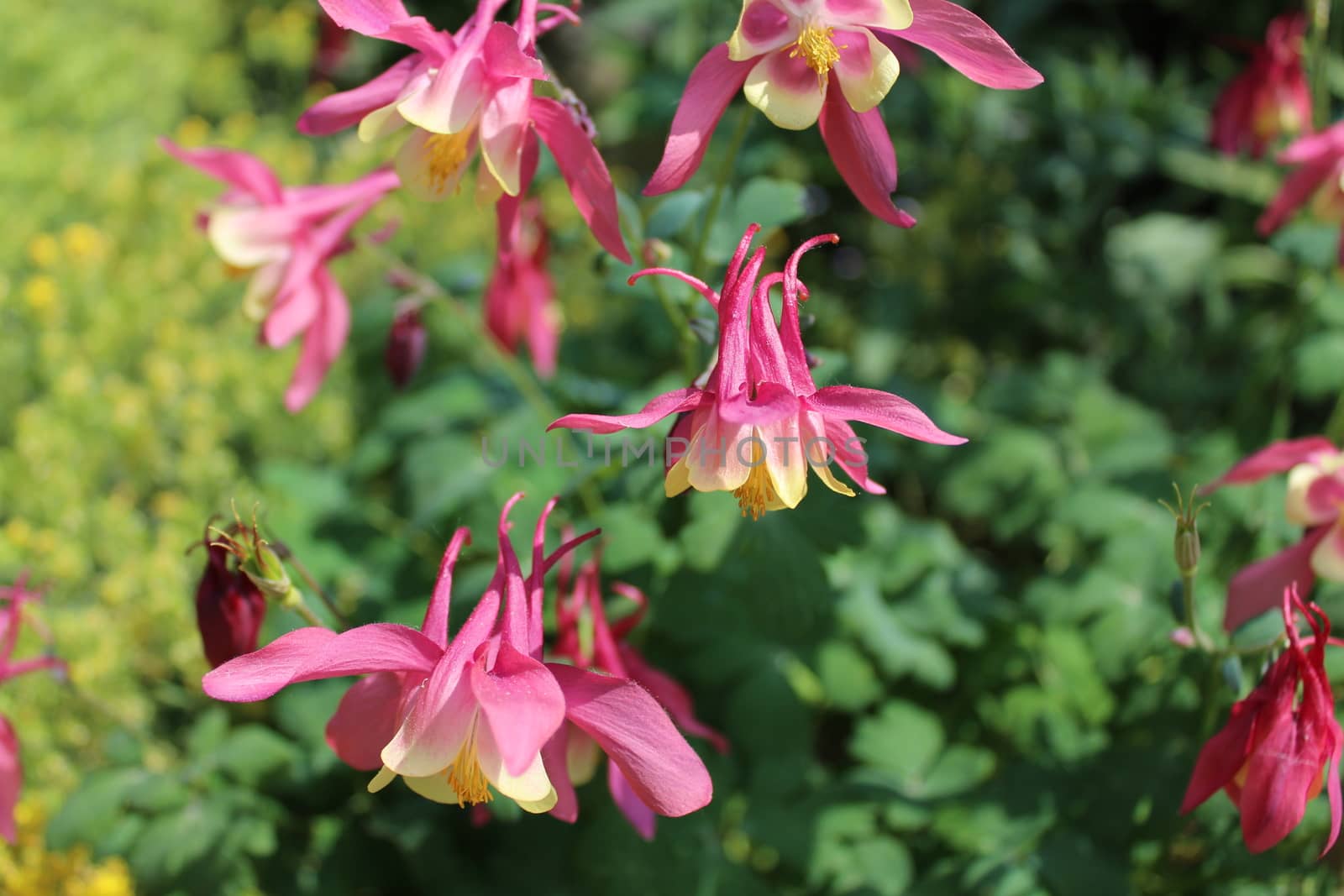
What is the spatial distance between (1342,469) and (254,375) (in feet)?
8.01

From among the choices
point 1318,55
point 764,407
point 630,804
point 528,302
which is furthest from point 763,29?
point 1318,55

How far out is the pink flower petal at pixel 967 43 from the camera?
1.01m

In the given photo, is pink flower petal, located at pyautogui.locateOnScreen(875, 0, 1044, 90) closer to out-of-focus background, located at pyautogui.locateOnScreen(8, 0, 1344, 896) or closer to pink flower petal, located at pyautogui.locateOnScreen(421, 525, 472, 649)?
out-of-focus background, located at pyautogui.locateOnScreen(8, 0, 1344, 896)

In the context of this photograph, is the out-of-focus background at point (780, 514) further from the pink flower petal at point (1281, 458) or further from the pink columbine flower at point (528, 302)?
the pink flower petal at point (1281, 458)

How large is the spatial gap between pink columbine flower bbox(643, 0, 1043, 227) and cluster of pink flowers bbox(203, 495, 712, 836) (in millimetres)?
460

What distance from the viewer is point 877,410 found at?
0.96 metres

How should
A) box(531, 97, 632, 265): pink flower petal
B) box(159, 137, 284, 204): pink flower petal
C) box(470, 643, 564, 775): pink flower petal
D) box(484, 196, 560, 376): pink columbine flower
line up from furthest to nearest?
box(484, 196, 560, 376): pink columbine flower < box(159, 137, 284, 204): pink flower petal < box(531, 97, 632, 265): pink flower petal < box(470, 643, 564, 775): pink flower petal

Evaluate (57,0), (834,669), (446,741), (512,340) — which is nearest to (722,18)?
(512,340)

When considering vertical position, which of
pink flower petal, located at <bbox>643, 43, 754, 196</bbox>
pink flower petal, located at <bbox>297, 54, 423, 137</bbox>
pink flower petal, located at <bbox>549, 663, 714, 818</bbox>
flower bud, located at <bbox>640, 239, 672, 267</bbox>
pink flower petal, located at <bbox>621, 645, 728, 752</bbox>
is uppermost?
pink flower petal, located at <bbox>643, 43, 754, 196</bbox>

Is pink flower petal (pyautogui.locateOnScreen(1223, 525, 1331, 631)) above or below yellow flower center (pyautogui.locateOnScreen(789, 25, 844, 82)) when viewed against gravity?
below

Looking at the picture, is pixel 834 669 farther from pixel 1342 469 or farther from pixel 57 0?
pixel 57 0

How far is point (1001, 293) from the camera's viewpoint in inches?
111

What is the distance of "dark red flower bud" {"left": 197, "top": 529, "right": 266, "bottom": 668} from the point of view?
1233mm

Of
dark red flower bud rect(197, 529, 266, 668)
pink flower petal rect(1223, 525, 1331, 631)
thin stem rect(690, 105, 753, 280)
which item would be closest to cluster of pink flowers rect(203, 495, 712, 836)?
dark red flower bud rect(197, 529, 266, 668)
